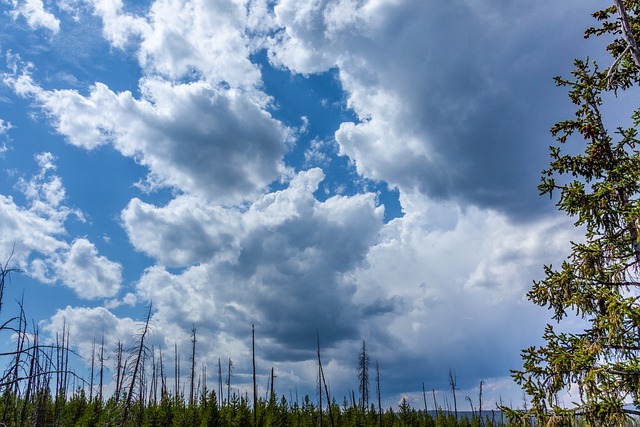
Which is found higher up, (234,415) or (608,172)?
(608,172)

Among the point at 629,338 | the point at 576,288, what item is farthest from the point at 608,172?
the point at 629,338

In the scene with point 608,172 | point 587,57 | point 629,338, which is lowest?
point 629,338

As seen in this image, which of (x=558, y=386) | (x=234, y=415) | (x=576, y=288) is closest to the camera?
(x=558, y=386)

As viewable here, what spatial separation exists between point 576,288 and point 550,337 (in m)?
1.57

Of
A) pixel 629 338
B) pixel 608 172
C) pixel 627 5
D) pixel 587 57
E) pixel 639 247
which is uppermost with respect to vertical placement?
pixel 627 5

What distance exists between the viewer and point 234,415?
47.3 m

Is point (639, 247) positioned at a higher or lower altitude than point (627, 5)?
lower

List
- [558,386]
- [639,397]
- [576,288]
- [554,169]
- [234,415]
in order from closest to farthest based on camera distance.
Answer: [639,397] → [558,386] → [576,288] → [554,169] → [234,415]

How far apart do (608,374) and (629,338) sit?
3.85 ft

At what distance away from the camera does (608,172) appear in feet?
42.4

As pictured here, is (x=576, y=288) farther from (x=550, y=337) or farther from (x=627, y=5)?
(x=627, y=5)

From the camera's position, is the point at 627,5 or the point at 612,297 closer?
the point at 612,297

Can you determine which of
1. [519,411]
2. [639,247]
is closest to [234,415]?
[519,411]

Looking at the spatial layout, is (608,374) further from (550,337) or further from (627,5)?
(627,5)
